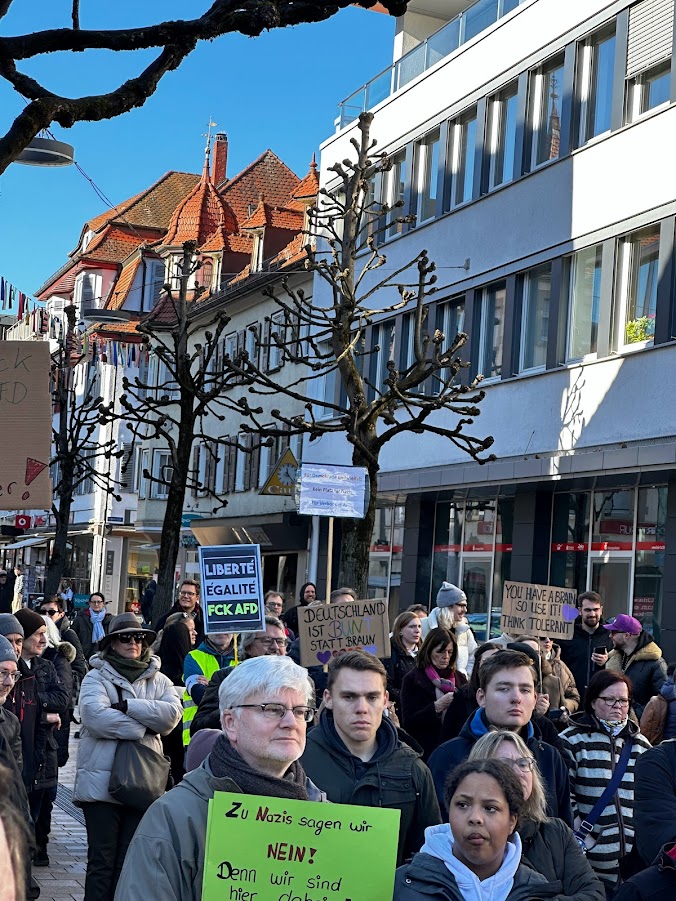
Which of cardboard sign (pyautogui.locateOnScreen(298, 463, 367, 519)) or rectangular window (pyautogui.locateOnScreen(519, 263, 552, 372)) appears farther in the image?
rectangular window (pyautogui.locateOnScreen(519, 263, 552, 372))

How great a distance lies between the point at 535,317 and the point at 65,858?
1674 centimetres

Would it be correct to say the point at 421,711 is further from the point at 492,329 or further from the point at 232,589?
the point at 492,329

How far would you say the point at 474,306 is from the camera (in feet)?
95.1

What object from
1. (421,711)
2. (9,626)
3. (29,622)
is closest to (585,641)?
(421,711)

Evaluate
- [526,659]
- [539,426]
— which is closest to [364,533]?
[539,426]

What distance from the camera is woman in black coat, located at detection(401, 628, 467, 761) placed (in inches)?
413

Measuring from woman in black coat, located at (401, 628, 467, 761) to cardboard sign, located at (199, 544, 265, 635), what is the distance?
2566 millimetres

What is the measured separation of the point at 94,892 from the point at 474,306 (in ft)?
69.2

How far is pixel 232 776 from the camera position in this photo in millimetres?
4621

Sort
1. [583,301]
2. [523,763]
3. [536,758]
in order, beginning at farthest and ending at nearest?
[583,301], [536,758], [523,763]

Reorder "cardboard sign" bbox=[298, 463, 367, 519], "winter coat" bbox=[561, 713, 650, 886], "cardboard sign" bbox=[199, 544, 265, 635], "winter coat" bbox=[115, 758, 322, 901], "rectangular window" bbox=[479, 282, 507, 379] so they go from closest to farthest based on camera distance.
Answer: "winter coat" bbox=[115, 758, 322, 901], "winter coat" bbox=[561, 713, 650, 886], "cardboard sign" bbox=[199, 544, 265, 635], "cardboard sign" bbox=[298, 463, 367, 519], "rectangular window" bbox=[479, 282, 507, 379]

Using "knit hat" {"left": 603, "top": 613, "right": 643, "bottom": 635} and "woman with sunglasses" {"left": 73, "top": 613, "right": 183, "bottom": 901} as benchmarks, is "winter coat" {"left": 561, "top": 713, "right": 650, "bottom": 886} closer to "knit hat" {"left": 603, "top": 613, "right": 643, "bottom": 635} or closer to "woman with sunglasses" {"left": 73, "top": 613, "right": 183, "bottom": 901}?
"woman with sunglasses" {"left": 73, "top": 613, "right": 183, "bottom": 901}

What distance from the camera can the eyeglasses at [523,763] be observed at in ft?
19.4

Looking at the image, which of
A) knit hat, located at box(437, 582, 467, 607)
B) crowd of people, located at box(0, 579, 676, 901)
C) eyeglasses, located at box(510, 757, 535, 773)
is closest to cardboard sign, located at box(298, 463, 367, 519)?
knit hat, located at box(437, 582, 467, 607)
